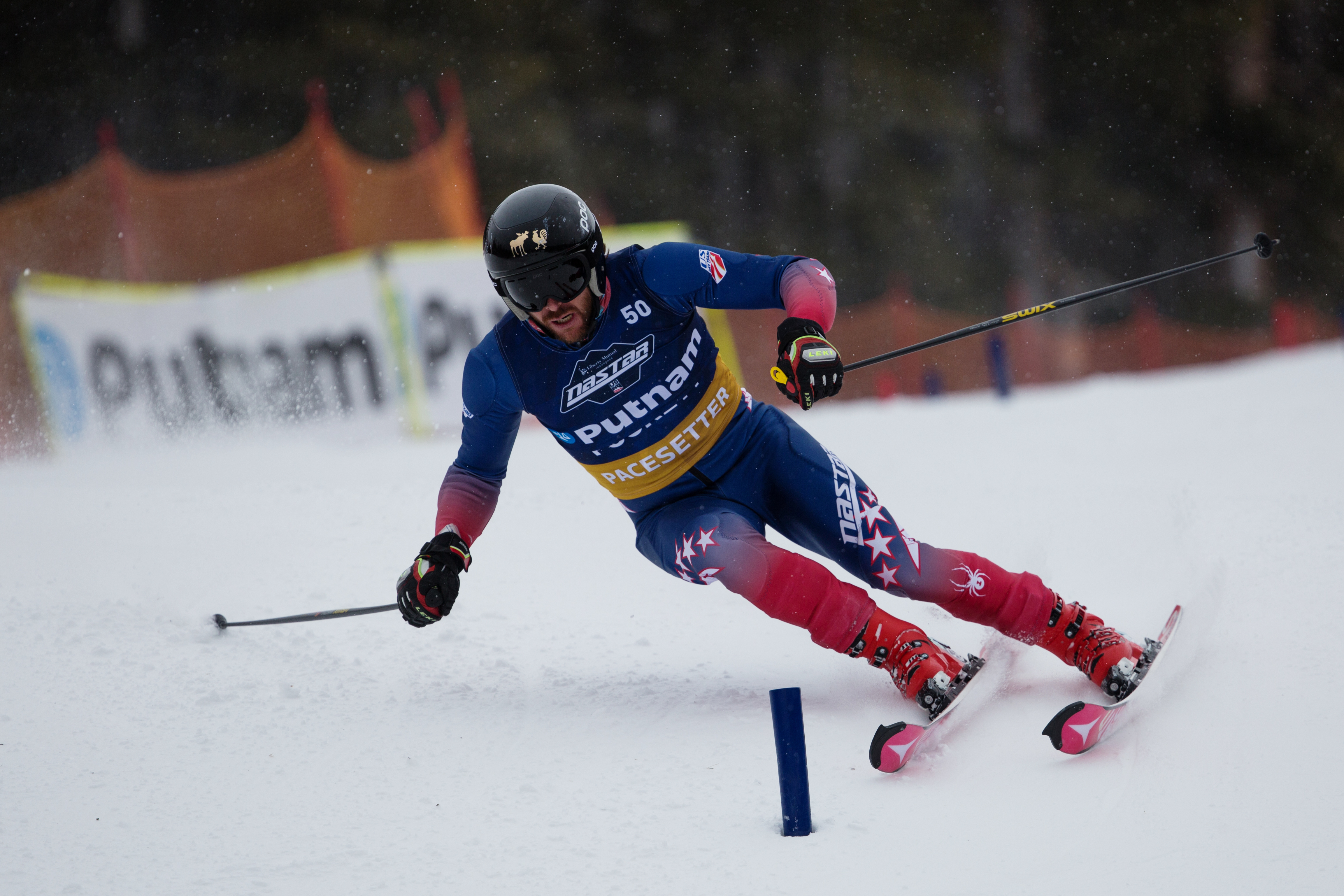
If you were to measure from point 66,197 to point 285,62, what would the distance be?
29.6 ft

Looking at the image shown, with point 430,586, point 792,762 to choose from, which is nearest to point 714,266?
point 430,586

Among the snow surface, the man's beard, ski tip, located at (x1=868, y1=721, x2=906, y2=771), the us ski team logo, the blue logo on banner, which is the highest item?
the us ski team logo

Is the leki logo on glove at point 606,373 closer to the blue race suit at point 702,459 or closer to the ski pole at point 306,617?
A: the blue race suit at point 702,459

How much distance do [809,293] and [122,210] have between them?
7.57 metres

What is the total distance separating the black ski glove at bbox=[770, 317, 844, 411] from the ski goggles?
1.73ft

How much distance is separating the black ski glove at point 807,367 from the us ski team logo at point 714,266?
264 mm

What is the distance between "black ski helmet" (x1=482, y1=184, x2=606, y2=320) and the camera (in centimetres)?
315

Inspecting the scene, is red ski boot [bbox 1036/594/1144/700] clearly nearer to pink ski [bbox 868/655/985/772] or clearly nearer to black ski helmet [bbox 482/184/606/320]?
pink ski [bbox 868/655/985/772]

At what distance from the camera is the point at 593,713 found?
3332 mm

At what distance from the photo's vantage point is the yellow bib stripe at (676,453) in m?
3.34

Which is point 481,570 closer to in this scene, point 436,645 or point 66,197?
point 436,645

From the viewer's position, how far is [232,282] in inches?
352

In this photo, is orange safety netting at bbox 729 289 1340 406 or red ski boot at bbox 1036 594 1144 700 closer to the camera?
red ski boot at bbox 1036 594 1144 700

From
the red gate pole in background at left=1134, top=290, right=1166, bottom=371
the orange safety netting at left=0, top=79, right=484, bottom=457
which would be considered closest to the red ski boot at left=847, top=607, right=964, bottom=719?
the orange safety netting at left=0, top=79, right=484, bottom=457
